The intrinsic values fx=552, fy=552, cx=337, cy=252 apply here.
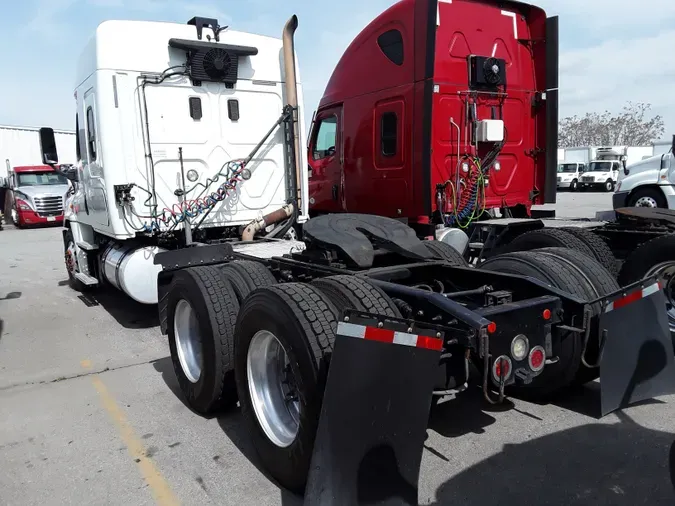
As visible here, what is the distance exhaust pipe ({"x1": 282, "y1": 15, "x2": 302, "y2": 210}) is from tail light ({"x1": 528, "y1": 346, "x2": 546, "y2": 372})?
4.45 metres

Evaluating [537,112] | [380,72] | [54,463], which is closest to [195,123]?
[380,72]

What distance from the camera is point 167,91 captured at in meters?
6.19

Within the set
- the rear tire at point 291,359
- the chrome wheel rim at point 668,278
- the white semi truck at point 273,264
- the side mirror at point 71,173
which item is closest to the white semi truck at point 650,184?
the white semi truck at point 273,264

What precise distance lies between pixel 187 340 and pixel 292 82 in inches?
143

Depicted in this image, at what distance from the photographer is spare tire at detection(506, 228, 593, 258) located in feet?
17.8

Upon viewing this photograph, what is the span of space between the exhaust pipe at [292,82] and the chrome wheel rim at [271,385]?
3.83 m

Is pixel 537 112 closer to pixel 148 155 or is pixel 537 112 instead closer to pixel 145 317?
pixel 148 155

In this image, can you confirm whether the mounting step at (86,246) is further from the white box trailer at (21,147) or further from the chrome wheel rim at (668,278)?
the white box trailer at (21,147)

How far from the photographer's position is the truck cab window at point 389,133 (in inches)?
287

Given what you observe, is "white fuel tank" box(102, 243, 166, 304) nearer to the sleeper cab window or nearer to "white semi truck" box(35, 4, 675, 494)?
"white semi truck" box(35, 4, 675, 494)

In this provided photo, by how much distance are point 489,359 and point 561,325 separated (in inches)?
25.3

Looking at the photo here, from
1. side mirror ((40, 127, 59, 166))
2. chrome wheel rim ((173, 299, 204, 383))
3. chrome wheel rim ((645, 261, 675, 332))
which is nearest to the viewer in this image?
chrome wheel rim ((173, 299, 204, 383))

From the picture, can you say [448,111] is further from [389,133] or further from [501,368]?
[501,368]

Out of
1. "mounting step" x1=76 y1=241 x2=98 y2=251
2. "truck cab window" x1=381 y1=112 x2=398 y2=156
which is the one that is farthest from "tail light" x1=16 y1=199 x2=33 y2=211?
"truck cab window" x1=381 y1=112 x2=398 y2=156
